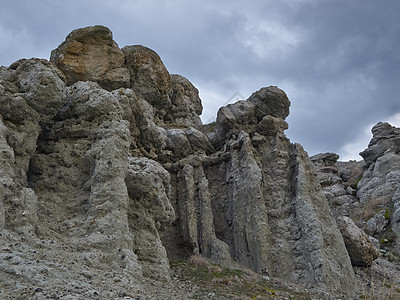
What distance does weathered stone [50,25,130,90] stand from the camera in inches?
917

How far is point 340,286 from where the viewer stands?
17.7m

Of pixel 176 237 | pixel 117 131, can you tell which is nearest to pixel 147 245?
pixel 117 131

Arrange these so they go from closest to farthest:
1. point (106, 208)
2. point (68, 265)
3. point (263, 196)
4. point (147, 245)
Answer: point (68, 265) → point (106, 208) → point (147, 245) → point (263, 196)

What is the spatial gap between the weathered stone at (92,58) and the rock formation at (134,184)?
0.26 feet

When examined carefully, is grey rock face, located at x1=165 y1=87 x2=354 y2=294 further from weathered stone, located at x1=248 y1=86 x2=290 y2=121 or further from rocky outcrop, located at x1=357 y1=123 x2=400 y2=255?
rocky outcrop, located at x1=357 y1=123 x2=400 y2=255

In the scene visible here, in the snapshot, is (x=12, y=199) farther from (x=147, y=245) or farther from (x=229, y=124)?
(x=229, y=124)

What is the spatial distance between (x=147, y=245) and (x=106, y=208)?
11.7ft

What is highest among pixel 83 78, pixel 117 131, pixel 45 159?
pixel 83 78

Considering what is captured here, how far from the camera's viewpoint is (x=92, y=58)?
24.4 m

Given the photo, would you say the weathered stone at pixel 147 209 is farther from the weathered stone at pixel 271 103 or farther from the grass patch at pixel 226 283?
the weathered stone at pixel 271 103

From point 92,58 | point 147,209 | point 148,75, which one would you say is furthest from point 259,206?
point 92,58

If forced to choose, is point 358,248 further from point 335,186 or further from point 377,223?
point 335,186

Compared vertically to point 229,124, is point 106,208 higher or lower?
lower

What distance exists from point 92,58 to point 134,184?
13687 millimetres
